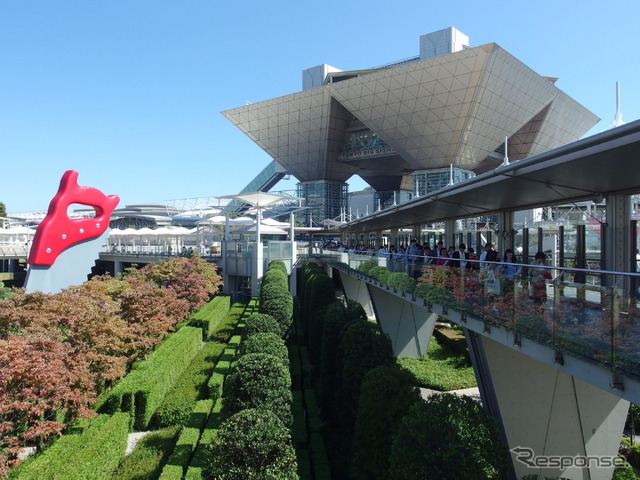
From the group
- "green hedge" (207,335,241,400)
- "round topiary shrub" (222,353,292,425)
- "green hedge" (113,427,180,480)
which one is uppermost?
"round topiary shrub" (222,353,292,425)

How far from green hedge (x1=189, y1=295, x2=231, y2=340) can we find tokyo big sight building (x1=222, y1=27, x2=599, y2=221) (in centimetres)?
2186

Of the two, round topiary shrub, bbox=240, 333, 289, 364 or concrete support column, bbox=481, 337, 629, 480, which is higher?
round topiary shrub, bbox=240, 333, 289, 364

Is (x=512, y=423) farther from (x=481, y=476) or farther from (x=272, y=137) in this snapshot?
(x=272, y=137)

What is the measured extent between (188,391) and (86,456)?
4632 mm

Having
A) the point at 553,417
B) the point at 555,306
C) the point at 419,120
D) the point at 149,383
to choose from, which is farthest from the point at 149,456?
the point at 419,120

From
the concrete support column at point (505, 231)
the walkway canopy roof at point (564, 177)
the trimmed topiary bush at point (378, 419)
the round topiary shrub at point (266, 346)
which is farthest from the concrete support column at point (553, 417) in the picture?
the concrete support column at point (505, 231)

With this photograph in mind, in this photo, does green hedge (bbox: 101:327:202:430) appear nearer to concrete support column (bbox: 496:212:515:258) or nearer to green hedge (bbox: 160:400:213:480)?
green hedge (bbox: 160:400:213:480)

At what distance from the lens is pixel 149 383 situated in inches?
441

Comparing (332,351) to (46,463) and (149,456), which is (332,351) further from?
(46,463)

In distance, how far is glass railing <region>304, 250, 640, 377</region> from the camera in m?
4.53

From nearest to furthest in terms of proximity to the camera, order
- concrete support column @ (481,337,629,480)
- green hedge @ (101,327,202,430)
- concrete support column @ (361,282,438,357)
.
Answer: concrete support column @ (481,337,629,480), green hedge @ (101,327,202,430), concrete support column @ (361,282,438,357)

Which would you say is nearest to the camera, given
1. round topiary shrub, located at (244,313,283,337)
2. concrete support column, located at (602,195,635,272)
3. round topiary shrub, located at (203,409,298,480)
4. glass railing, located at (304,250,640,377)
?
glass railing, located at (304,250,640,377)

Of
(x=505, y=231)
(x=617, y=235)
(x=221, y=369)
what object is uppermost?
(x=505, y=231)

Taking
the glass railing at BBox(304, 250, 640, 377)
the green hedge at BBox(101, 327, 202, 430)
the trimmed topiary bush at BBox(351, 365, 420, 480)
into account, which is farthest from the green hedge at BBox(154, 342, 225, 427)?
the glass railing at BBox(304, 250, 640, 377)
